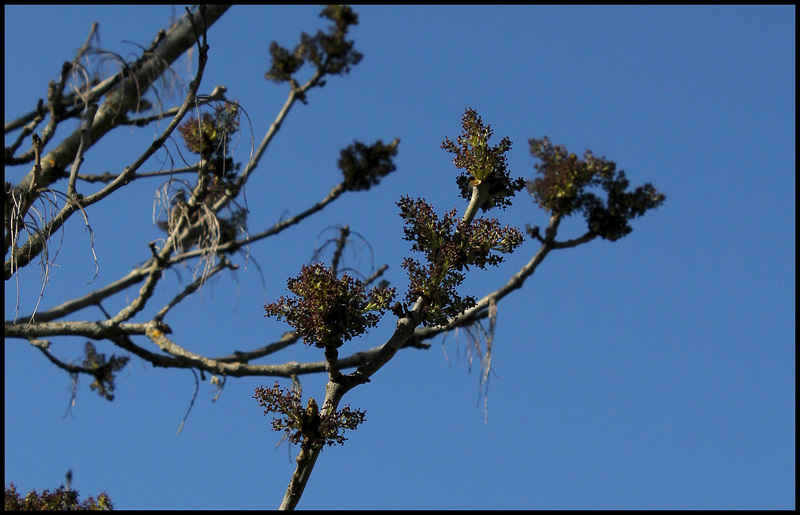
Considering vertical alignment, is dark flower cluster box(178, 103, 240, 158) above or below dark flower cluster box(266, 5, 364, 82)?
below

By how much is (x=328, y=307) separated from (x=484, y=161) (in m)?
A: 1.00

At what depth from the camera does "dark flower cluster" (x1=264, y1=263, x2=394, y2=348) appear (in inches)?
138

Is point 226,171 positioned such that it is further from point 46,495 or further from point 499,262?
point 499,262

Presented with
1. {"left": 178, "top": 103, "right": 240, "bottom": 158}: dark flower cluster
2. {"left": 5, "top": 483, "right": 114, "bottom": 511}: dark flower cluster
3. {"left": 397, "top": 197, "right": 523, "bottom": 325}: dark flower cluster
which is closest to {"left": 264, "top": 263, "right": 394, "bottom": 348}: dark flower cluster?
{"left": 397, "top": 197, "right": 523, "bottom": 325}: dark flower cluster

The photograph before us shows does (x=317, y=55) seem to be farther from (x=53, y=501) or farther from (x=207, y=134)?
(x=53, y=501)

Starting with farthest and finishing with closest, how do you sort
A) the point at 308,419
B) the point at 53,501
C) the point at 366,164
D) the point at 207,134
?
the point at 366,164 < the point at 207,134 < the point at 53,501 < the point at 308,419

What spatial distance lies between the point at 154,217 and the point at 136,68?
2.08m

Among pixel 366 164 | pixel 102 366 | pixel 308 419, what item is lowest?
pixel 308 419

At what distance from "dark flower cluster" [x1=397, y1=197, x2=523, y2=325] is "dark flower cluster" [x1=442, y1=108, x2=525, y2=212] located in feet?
0.80

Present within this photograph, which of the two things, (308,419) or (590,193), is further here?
(590,193)

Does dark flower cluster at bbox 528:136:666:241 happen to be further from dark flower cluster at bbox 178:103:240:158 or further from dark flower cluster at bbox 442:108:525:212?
dark flower cluster at bbox 442:108:525:212

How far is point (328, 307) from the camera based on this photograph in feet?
11.5

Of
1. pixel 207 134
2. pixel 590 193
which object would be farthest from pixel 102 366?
pixel 590 193

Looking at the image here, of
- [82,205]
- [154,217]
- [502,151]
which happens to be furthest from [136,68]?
[502,151]
